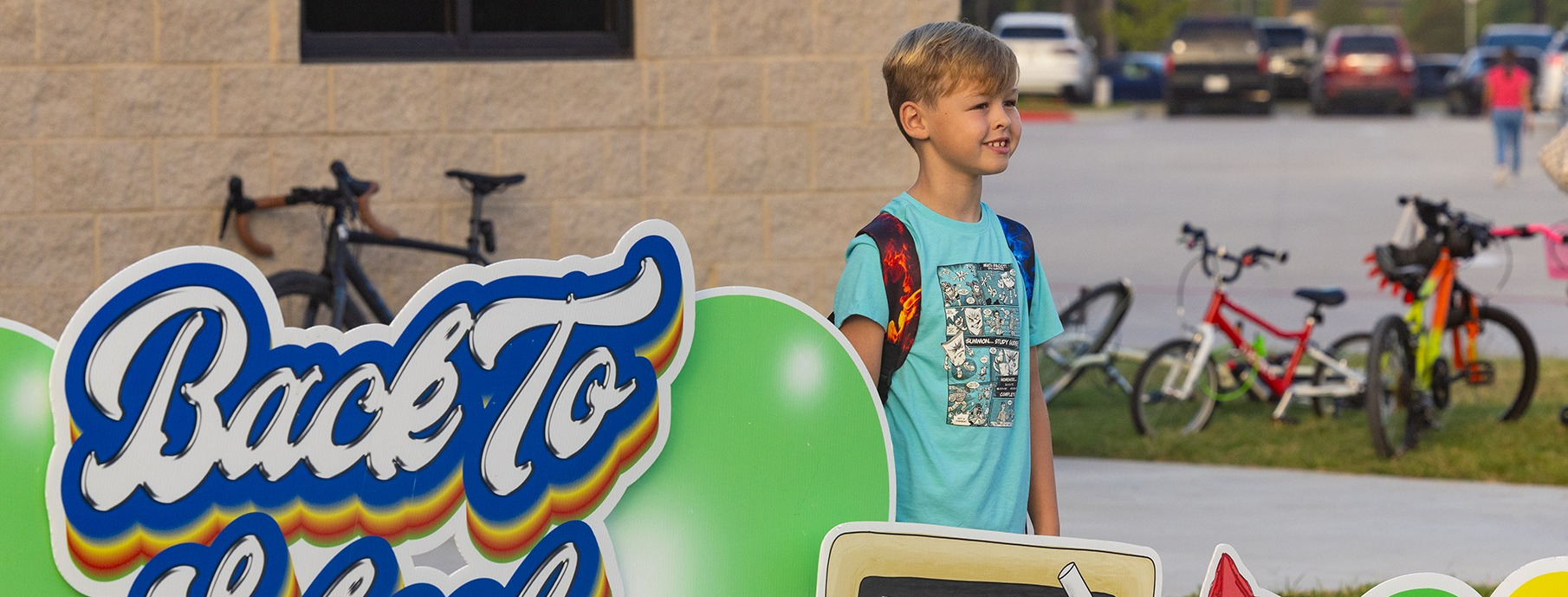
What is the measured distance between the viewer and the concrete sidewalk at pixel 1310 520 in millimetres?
5906

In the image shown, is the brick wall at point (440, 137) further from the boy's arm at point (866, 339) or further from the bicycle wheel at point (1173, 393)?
the boy's arm at point (866, 339)

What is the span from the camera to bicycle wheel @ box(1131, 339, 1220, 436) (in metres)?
7.95

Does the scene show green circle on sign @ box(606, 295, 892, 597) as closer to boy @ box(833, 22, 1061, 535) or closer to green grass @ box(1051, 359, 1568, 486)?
boy @ box(833, 22, 1061, 535)

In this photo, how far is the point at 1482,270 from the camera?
13859 millimetres

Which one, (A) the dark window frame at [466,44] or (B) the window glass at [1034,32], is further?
(B) the window glass at [1034,32]

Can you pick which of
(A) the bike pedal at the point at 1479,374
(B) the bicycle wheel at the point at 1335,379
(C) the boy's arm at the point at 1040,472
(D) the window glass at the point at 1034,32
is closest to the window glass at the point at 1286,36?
(D) the window glass at the point at 1034,32

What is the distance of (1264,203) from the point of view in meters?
18.5

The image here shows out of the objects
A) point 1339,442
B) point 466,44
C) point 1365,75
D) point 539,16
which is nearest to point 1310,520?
point 1339,442

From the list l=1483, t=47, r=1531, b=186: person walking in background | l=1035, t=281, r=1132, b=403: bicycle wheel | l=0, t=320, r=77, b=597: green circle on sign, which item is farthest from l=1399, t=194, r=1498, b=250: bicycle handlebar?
l=1483, t=47, r=1531, b=186: person walking in background

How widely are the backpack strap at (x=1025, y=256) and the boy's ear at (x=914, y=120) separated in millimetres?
211

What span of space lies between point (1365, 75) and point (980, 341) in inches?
1337

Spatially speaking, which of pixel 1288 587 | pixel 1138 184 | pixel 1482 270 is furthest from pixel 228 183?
pixel 1138 184

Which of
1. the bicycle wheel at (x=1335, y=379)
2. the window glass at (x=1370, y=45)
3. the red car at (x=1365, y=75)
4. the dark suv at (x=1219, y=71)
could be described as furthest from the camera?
the window glass at (x=1370, y=45)

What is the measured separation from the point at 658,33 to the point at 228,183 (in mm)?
1636
